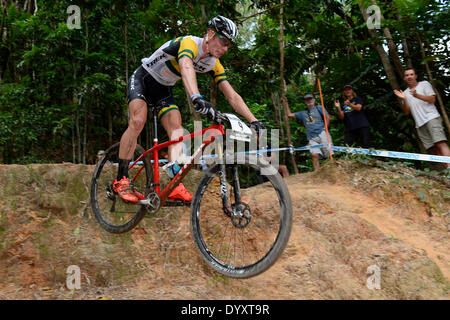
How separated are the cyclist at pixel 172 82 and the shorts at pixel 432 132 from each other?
12.8ft

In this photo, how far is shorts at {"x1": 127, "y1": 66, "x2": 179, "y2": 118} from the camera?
338cm

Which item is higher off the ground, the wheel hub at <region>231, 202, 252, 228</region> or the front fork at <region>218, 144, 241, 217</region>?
the front fork at <region>218, 144, 241, 217</region>

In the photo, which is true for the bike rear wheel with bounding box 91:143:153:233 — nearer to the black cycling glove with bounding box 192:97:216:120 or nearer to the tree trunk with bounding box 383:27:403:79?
the black cycling glove with bounding box 192:97:216:120

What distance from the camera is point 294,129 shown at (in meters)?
11.9

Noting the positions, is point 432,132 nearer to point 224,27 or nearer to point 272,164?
point 272,164

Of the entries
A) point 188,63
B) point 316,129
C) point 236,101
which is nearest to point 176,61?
point 188,63

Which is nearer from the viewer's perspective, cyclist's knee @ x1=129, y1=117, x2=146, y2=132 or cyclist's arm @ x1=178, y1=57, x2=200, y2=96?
cyclist's arm @ x1=178, y1=57, x2=200, y2=96

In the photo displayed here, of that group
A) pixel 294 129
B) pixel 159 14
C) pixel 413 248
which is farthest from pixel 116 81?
pixel 413 248

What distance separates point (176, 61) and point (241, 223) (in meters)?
1.70

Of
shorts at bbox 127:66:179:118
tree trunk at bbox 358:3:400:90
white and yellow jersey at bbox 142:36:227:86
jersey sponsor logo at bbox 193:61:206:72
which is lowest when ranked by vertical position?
shorts at bbox 127:66:179:118

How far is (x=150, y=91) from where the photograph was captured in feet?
11.4

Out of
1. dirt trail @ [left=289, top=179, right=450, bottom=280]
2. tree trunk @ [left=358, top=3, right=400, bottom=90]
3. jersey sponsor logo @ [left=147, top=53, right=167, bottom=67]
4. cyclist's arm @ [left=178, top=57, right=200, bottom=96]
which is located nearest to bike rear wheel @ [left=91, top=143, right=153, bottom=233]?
jersey sponsor logo @ [left=147, top=53, right=167, bottom=67]

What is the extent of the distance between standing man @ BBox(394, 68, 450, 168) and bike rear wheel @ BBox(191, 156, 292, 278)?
284 cm

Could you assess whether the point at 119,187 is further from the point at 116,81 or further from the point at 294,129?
the point at 294,129
